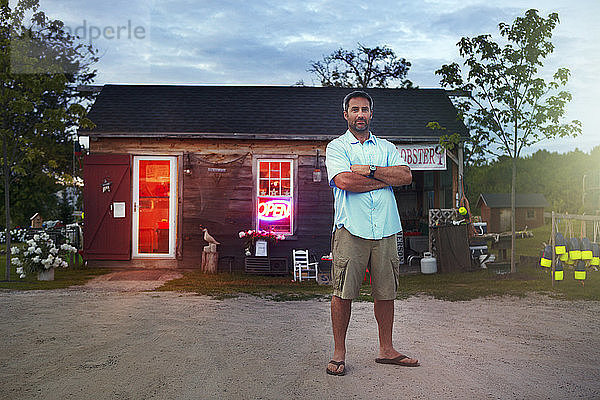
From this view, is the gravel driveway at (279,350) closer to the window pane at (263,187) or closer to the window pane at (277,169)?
the window pane at (263,187)

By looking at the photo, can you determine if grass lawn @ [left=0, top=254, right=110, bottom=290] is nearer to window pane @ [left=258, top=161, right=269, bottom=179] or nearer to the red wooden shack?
the red wooden shack

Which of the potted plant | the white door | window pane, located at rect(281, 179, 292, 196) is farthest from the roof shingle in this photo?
the potted plant

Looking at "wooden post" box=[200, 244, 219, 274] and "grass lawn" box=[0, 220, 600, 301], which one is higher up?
"wooden post" box=[200, 244, 219, 274]

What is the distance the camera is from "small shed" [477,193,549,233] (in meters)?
34.0

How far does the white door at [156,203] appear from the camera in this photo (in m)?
11.9

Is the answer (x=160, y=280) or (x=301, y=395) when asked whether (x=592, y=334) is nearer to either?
(x=301, y=395)

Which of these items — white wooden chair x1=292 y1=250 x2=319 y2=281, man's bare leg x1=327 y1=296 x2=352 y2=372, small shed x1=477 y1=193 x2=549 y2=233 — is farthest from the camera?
small shed x1=477 y1=193 x2=549 y2=233

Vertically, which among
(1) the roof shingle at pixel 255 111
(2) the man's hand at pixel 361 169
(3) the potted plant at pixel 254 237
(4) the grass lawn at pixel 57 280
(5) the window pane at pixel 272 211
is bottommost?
(4) the grass lawn at pixel 57 280

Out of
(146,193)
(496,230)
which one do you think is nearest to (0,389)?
(146,193)

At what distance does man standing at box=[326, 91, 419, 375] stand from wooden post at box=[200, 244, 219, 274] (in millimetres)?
7046

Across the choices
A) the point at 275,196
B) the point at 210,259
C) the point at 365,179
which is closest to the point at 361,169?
the point at 365,179

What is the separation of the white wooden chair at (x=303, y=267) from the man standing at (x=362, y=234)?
237 inches

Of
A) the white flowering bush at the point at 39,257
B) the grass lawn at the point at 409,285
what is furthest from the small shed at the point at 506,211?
the white flowering bush at the point at 39,257

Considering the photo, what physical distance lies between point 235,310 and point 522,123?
6.59m
